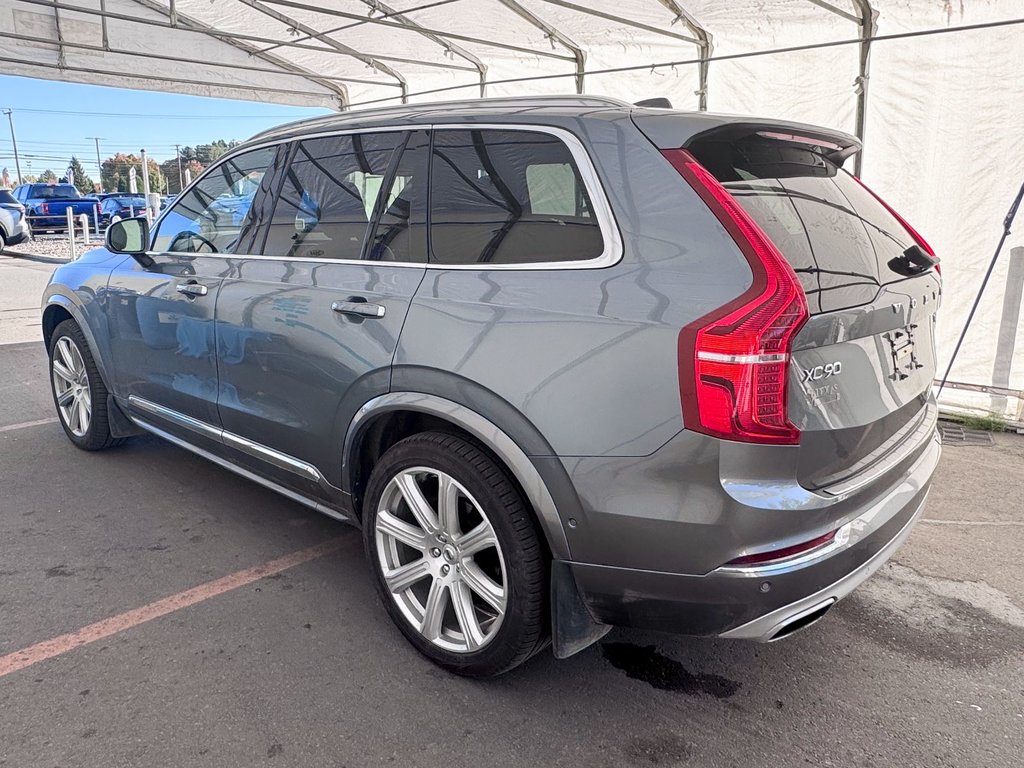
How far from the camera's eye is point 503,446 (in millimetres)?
2336

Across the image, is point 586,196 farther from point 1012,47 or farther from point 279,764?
point 1012,47

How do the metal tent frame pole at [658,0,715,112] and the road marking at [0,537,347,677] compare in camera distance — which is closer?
the road marking at [0,537,347,677]

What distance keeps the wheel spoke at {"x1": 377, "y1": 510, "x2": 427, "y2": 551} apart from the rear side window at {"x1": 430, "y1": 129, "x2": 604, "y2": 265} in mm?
904

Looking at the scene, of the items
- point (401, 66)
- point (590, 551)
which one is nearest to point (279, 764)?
point (590, 551)

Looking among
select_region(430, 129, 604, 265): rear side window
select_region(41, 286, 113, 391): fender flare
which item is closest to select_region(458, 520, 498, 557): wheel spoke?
select_region(430, 129, 604, 265): rear side window

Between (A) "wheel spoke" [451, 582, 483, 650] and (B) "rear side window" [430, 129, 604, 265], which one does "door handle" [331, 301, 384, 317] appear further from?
(A) "wheel spoke" [451, 582, 483, 650]

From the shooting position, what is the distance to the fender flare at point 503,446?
89.7 inches

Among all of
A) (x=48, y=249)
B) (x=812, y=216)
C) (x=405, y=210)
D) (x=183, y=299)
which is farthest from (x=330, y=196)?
(x=48, y=249)

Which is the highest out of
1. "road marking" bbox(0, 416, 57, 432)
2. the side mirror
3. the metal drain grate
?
the side mirror

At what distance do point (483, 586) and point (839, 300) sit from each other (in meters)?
1.36

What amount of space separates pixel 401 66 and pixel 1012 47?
8.15 meters

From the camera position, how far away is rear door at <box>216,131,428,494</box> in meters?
2.78

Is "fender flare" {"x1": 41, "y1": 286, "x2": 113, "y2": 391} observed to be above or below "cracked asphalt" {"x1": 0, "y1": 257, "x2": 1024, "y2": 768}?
above

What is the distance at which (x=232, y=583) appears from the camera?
3268 millimetres
